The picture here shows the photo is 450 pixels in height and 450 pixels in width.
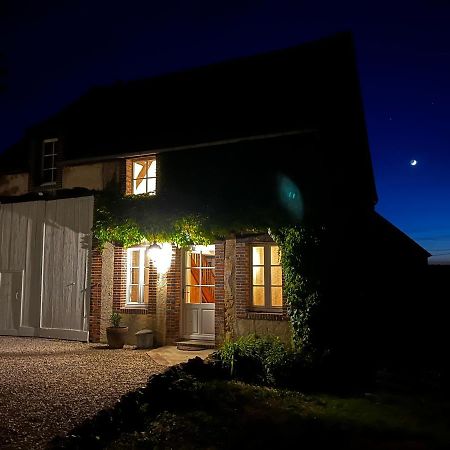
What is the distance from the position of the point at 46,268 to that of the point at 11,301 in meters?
1.61

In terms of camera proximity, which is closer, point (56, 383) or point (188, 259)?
point (56, 383)

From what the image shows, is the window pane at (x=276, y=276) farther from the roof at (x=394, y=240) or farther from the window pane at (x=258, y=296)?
the roof at (x=394, y=240)

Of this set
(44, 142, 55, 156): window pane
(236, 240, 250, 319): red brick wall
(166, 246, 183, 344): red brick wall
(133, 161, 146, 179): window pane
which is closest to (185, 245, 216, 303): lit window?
(166, 246, 183, 344): red brick wall

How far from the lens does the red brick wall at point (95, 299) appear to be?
39.0 feet

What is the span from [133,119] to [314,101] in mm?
5884

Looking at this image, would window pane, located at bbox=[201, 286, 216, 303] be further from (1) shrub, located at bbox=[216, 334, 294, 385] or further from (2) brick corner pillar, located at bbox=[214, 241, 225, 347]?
(1) shrub, located at bbox=[216, 334, 294, 385]

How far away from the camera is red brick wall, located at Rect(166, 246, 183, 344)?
11.2 m

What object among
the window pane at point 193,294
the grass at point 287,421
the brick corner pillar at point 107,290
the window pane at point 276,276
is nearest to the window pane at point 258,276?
the window pane at point 276,276

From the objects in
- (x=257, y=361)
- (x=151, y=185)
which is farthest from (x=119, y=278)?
(x=257, y=361)

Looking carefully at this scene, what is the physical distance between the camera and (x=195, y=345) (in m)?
10.9

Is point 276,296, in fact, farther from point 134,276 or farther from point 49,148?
point 49,148

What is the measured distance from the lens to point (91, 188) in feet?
41.5

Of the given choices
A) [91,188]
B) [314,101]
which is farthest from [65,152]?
[314,101]

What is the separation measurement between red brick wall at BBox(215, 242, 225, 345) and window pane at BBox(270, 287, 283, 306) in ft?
3.99
